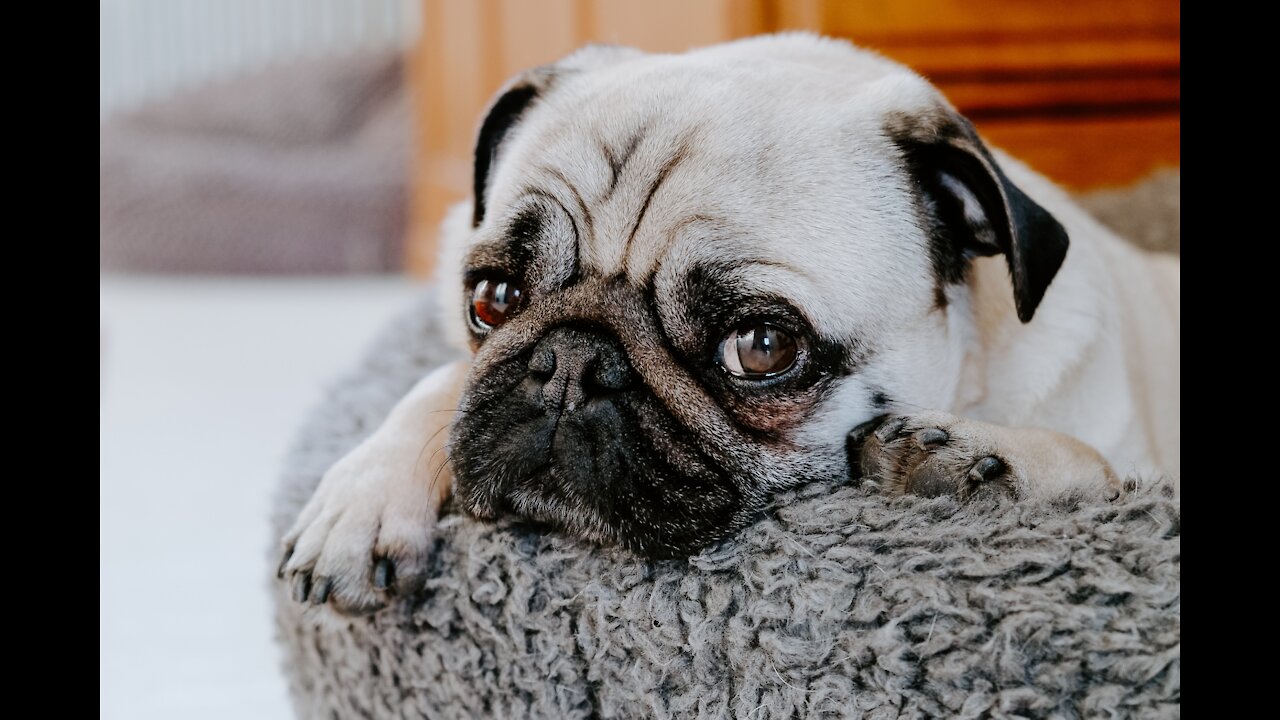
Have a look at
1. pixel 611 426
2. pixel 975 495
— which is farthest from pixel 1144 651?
pixel 611 426

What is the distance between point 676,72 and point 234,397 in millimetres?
3016

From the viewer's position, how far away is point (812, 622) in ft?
4.73

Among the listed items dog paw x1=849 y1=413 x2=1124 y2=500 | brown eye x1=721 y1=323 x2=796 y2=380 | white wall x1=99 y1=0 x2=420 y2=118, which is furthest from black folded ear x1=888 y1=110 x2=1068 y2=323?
white wall x1=99 y1=0 x2=420 y2=118

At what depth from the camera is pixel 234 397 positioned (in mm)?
4273

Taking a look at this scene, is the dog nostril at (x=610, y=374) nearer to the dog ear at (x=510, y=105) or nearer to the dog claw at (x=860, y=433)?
the dog claw at (x=860, y=433)

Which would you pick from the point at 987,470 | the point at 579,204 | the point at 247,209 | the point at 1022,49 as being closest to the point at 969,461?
the point at 987,470

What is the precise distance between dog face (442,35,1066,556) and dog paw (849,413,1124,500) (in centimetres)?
8

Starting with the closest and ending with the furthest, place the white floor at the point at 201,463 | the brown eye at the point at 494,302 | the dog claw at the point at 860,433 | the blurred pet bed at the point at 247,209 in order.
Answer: the dog claw at the point at 860,433, the brown eye at the point at 494,302, the white floor at the point at 201,463, the blurred pet bed at the point at 247,209

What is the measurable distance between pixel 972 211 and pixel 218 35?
7.97 m

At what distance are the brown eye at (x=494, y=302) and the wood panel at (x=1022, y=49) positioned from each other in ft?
2.55

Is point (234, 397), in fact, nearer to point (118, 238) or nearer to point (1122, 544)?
point (118, 238)

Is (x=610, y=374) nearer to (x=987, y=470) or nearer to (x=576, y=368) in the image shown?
(x=576, y=368)

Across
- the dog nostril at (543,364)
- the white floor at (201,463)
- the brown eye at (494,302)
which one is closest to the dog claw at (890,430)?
the dog nostril at (543,364)

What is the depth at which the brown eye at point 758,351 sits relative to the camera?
159cm
